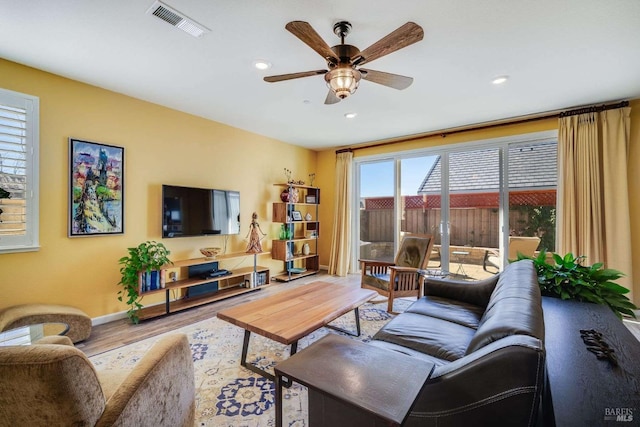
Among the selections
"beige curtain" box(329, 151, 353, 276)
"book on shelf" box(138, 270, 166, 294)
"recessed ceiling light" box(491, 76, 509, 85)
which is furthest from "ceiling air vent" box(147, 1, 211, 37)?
"beige curtain" box(329, 151, 353, 276)

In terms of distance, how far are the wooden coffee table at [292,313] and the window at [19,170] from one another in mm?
2131

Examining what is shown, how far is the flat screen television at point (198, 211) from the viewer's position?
3473 millimetres

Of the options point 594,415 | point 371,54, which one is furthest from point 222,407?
point 371,54

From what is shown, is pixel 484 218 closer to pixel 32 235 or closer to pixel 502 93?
pixel 502 93

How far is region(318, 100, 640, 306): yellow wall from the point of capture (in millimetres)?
3268

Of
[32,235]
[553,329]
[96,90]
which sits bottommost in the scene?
[553,329]

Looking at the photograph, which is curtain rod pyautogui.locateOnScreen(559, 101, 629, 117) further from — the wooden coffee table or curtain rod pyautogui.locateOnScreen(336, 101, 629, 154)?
the wooden coffee table

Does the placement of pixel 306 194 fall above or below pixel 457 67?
below

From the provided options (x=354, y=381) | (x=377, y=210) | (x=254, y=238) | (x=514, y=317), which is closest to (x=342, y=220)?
(x=377, y=210)

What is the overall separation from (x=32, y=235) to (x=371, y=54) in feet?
11.2

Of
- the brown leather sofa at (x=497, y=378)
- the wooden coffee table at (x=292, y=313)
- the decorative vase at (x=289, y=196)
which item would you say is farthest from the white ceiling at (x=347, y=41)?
the wooden coffee table at (x=292, y=313)

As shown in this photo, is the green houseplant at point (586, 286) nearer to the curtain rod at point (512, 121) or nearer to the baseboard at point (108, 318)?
the curtain rod at point (512, 121)

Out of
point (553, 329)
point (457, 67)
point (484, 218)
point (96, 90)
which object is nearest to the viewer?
point (553, 329)

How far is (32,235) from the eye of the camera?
103 inches
